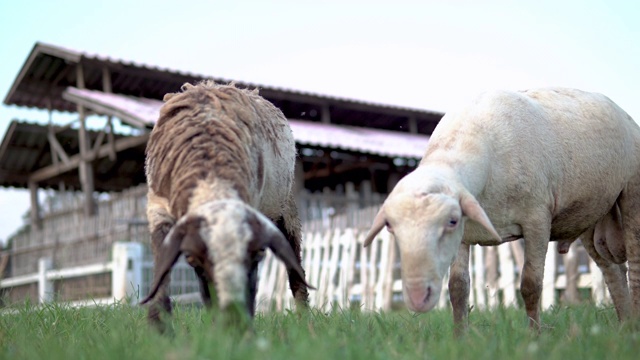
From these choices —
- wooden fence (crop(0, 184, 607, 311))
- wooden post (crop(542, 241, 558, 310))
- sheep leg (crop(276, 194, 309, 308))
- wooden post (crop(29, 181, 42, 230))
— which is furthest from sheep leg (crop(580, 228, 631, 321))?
wooden post (crop(29, 181, 42, 230))

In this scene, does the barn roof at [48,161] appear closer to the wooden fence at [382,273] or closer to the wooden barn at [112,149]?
the wooden barn at [112,149]

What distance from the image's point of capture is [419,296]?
3.83 metres

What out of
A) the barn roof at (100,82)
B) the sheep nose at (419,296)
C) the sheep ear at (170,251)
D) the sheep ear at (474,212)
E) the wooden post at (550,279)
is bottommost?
the wooden post at (550,279)

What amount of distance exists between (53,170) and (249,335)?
2108 centimetres

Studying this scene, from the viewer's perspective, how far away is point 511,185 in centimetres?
497

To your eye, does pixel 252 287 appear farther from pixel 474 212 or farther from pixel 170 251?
pixel 474 212

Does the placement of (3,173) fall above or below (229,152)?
above

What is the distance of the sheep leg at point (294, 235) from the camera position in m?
6.02

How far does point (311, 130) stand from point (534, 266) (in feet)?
50.2

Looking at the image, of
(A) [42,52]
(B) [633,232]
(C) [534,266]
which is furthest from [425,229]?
(A) [42,52]

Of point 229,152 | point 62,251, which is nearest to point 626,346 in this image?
point 229,152

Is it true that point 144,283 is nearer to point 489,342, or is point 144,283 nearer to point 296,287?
point 296,287

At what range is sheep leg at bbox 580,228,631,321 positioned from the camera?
6.03 meters

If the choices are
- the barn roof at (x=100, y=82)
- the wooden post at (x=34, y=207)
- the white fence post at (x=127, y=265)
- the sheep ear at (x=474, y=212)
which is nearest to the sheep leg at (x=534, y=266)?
the sheep ear at (x=474, y=212)
